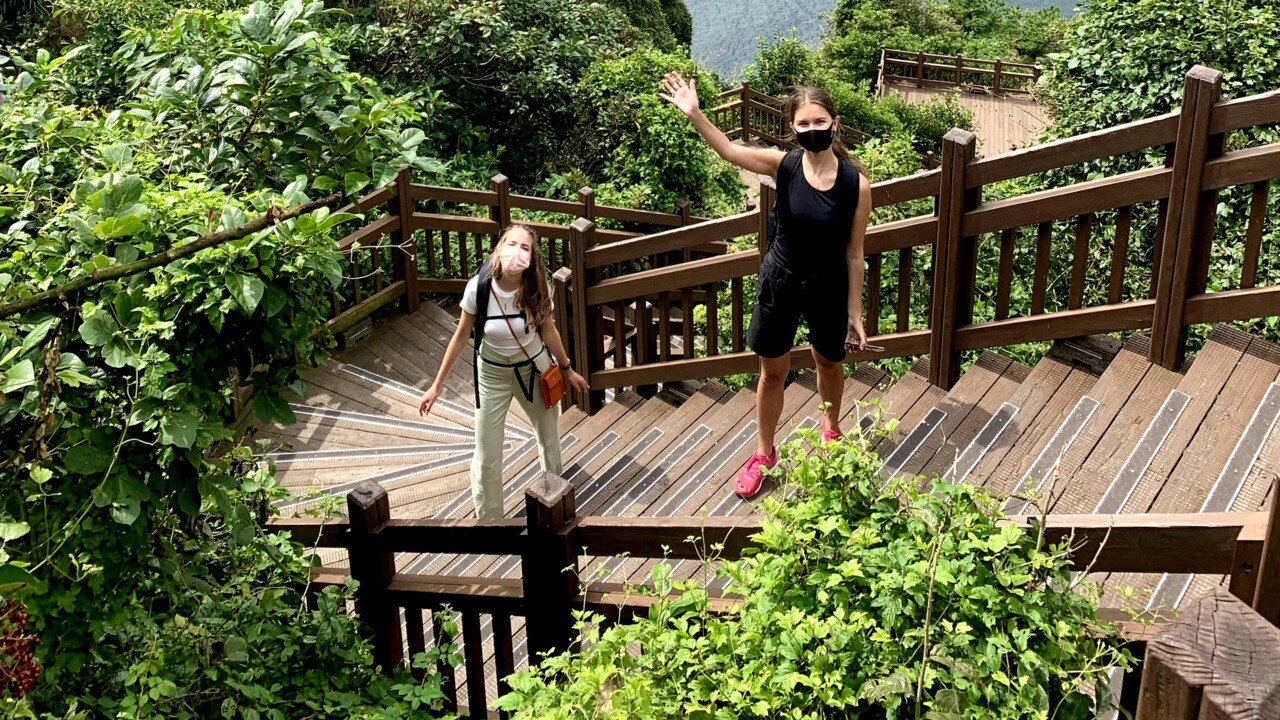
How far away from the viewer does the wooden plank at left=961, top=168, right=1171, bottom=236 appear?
4723mm

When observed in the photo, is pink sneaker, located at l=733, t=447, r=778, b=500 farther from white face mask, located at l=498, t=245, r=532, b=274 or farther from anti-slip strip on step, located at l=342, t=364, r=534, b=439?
anti-slip strip on step, located at l=342, t=364, r=534, b=439

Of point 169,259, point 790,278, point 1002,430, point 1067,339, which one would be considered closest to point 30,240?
point 169,259

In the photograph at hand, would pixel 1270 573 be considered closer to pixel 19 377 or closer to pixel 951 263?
pixel 19 377

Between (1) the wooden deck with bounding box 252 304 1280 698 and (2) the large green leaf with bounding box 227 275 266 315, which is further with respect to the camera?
(1) the wooden deck with bounding box 252 304 1280 698

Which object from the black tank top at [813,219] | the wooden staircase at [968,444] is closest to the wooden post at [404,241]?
the wooden staircase at [968,444]

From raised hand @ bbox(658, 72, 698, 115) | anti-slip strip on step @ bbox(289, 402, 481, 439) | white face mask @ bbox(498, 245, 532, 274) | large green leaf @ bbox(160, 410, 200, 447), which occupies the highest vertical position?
raised hand @ bbox(658, 72, 698, 115)

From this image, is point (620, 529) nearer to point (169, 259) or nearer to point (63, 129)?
point (169, 259)

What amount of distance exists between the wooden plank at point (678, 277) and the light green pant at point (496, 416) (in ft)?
3.23

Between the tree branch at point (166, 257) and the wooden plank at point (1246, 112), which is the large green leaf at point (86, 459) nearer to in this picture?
the tree branch at point (166, 257)

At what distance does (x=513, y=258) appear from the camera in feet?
15.9

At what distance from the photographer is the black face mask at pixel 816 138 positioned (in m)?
4.40

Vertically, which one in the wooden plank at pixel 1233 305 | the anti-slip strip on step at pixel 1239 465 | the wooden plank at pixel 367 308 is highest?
the wooden plank at pixel 1233 305

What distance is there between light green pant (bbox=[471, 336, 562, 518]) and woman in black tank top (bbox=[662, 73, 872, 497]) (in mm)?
1040

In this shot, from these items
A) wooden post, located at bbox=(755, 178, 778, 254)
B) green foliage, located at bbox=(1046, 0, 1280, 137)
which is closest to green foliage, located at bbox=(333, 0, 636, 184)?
green foliage, located at bbox=(1046, 0, 1280, 137)
